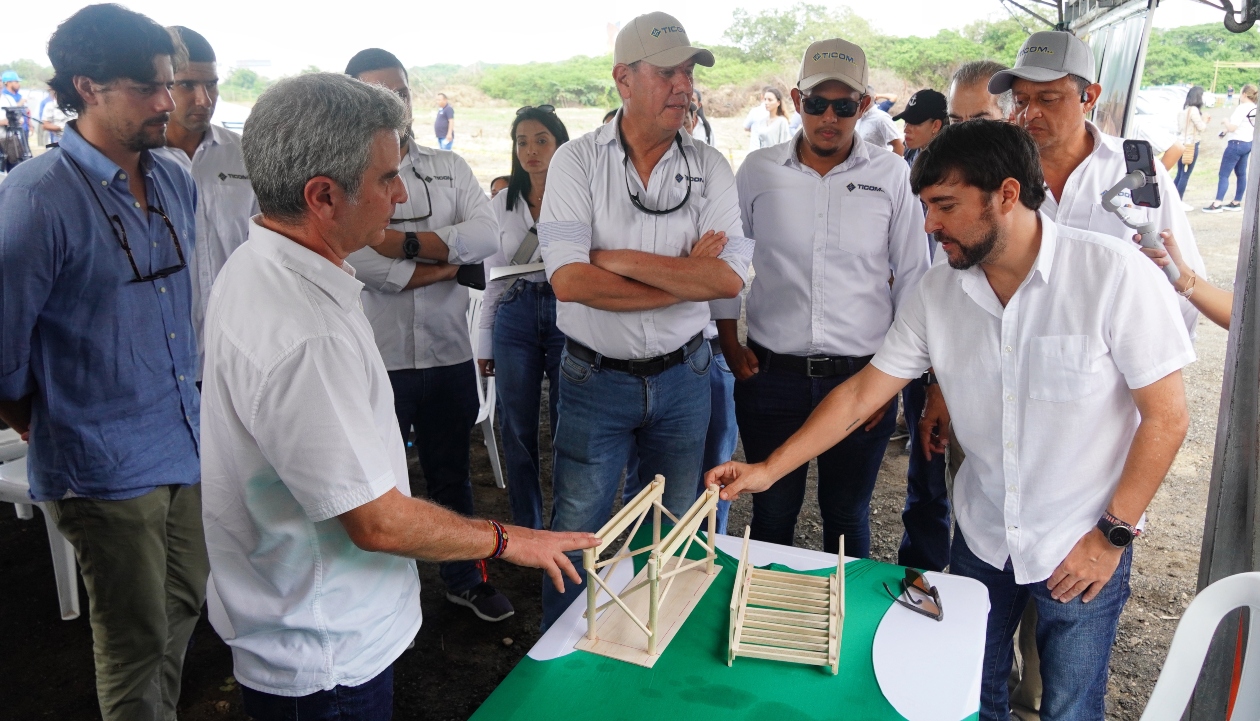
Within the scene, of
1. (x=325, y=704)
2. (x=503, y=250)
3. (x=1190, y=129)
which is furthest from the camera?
(x=1190, y=129)

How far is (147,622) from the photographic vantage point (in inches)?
86.8

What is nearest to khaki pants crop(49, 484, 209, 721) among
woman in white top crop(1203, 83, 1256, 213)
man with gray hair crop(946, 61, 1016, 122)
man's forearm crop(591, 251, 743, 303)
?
man's forearm crop(591, 251, 743, 303)

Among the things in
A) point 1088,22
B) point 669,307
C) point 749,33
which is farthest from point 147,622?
point 749,33

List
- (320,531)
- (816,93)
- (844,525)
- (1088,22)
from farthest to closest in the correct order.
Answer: (1088,22), (844,525), (816,93), (320,531)

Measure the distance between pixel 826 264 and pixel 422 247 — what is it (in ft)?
4.68

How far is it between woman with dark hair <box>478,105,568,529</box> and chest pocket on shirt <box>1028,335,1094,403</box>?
1.88 m

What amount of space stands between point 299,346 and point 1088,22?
1045 cm

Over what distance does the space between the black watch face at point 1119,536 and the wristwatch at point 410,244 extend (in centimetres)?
226

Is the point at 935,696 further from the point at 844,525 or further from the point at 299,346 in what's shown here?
the point at 844,525

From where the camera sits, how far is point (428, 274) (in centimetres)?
295

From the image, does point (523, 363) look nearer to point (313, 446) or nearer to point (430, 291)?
point (430, 291)

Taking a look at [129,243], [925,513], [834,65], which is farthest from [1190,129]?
[129,243]

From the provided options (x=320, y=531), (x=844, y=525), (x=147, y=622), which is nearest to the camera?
(x=320, y=531)

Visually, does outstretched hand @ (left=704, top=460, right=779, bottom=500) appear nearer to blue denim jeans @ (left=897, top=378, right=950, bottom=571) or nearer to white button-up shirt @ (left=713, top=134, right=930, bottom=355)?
white button-up shirt @ (left=713, top=134, right=930, bottom=355)
